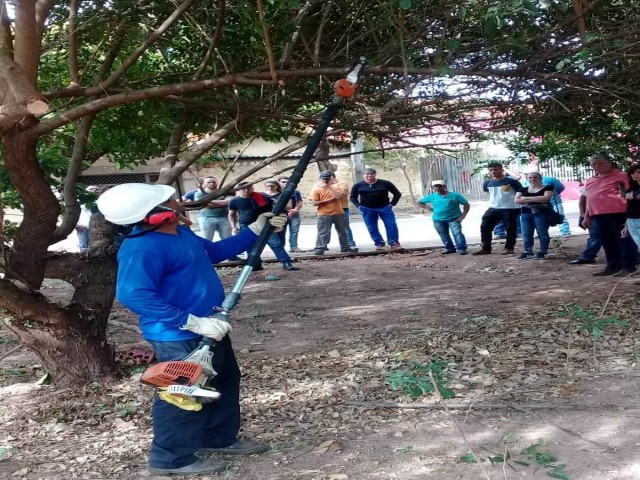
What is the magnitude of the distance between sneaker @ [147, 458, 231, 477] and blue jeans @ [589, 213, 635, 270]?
21.4ft

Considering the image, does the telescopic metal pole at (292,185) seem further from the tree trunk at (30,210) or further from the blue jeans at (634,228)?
the blue jeans at (634,228)

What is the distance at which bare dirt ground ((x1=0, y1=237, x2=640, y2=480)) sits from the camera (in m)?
3.85

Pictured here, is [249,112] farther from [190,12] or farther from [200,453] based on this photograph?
[200,453]

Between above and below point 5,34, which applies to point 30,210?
below

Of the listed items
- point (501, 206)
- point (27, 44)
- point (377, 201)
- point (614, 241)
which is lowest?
point (614, 241)

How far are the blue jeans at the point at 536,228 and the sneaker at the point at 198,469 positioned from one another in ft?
26.0

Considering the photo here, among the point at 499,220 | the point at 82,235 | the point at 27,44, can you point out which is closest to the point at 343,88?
the point at 27,44

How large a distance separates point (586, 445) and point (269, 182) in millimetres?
8731

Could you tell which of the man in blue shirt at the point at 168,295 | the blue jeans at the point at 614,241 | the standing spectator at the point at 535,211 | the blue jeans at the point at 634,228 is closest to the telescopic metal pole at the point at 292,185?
the man in blue shirt at the point at 168,295

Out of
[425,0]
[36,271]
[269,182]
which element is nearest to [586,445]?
[425,0]

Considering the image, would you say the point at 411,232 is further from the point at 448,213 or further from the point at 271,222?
the point at 271,222

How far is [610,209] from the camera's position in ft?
28.5

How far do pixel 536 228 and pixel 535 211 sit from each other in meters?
0.33

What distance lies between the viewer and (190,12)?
578 centimetres
